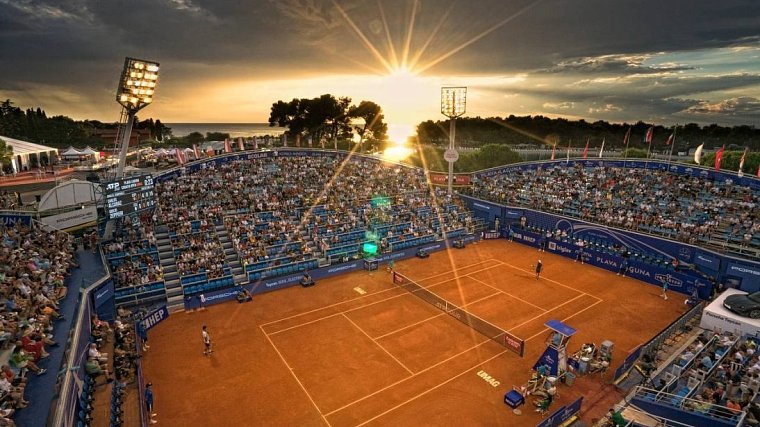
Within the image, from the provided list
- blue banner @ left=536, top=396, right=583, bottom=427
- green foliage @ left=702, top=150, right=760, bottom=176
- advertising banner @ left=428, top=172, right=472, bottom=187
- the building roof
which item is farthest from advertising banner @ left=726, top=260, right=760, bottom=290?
the building roof

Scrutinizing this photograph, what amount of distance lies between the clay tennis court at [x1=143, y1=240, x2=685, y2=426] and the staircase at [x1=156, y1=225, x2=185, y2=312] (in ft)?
4.59

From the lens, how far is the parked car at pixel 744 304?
76.7 feet

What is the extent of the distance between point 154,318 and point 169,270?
5.75m

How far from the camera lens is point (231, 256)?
110 feet

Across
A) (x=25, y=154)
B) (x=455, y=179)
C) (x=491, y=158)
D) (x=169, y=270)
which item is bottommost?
(x=169, y=270)

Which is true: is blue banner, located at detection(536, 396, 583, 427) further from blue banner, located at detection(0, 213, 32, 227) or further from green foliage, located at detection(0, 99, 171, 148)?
green foliage, located at detection(0, 99, 171, 148)

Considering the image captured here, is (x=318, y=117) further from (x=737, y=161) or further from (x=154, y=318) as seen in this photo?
(x=737, y=161)

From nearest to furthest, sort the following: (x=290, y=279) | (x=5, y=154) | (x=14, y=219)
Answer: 1. (x=14, y=219)
2. (x=290, y=279)
3. (x=5, y=154)

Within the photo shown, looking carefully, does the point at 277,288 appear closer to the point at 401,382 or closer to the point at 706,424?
the point at 401,382

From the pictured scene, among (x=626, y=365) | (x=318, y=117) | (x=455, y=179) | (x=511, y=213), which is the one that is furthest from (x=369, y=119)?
(x=626, y=365)

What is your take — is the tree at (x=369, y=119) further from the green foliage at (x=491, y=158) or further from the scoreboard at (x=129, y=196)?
the scoreboard at (x=129, y=196)

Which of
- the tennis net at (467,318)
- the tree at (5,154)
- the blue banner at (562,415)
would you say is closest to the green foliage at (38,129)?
the tree at (5,154)

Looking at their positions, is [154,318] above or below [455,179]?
below

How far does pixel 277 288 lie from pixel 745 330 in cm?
3071
